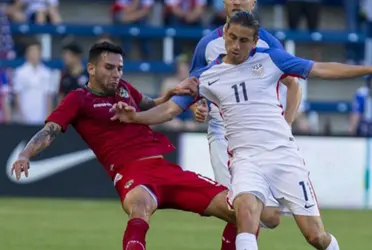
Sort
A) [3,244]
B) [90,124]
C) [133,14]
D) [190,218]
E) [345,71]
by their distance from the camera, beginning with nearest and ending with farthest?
[345,71] < [90,124] < [3,244] < [190,218] < [133,14]

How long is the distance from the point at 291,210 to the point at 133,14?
12841 millimetres

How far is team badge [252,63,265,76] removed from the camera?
8.43 m

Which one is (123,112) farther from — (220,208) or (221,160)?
(221,160)

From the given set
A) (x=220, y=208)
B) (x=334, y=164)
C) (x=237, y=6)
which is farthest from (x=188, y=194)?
(x=334, y=164)

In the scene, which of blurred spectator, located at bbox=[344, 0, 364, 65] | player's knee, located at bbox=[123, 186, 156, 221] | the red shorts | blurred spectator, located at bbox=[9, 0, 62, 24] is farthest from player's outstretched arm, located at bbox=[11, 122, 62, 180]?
blurred spectator, located at bbox=[344, 0, 364, 65]

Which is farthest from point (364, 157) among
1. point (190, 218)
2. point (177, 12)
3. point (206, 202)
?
point (206, 202)

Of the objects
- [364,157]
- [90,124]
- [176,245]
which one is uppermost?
[90,124]

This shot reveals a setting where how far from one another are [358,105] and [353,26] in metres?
2.88

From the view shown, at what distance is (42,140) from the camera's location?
8531 millimetres

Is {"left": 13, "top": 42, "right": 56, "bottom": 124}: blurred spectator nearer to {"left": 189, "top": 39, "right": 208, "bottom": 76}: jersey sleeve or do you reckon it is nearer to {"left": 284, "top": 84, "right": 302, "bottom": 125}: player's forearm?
{"left": 189, "top": 39, "right": 208, "bottom": 76}: jersey sleeve

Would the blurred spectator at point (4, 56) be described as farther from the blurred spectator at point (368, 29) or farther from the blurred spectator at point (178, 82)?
the blurred spectator at point (368, 29)

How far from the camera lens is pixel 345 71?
8219 millimetres

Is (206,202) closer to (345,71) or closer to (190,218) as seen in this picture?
(345,71)

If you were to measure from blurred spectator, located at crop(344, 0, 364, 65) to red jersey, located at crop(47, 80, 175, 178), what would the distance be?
529 inches
